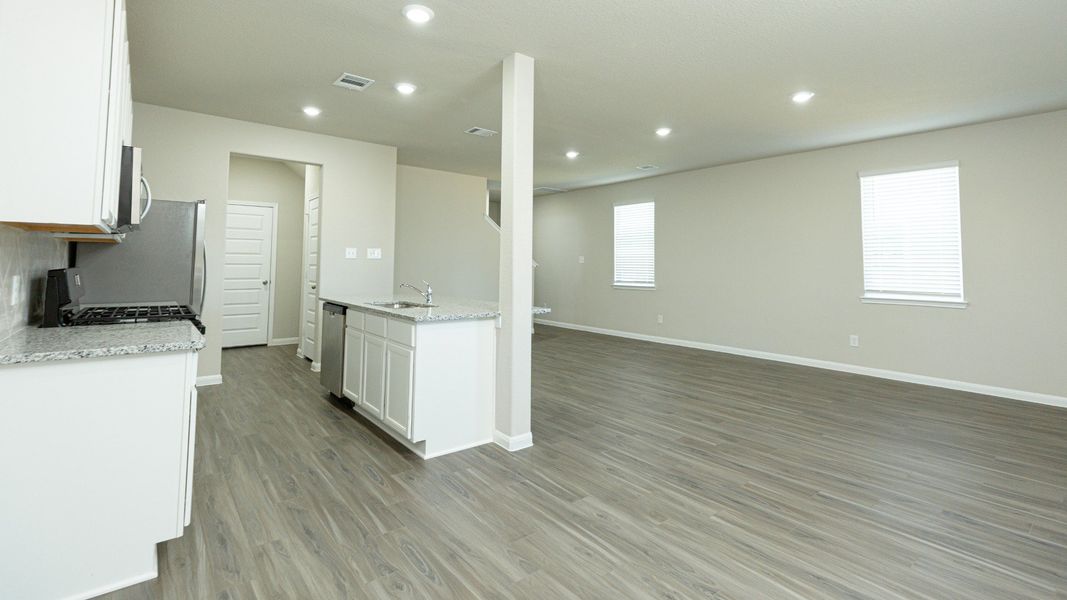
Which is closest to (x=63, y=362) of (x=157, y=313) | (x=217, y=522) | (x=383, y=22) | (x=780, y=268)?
(x=217, y=522)

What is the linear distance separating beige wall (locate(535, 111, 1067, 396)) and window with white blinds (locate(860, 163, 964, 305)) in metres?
0.10

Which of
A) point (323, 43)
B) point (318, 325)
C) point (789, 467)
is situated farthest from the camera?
point (318, 325)

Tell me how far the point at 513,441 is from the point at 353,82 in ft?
9.68

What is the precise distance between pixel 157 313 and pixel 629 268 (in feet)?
21.6

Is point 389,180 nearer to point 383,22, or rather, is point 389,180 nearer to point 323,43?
point 323,43

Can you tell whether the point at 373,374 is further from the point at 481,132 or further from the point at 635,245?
the point at 635,245

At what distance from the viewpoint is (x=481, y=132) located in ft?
16.8

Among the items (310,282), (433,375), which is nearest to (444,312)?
(433,375)

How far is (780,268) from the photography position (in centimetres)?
616

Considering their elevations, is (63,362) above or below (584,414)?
above

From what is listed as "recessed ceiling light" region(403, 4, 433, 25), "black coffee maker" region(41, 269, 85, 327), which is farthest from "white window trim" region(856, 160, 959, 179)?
"black coffee maker" region(41, 269, 85, 327)

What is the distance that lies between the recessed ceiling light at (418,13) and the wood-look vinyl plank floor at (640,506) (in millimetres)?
2565

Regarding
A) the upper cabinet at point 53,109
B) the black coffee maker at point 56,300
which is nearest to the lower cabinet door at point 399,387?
the black coffee maker at point 56,300

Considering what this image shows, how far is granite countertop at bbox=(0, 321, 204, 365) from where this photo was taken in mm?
1493
